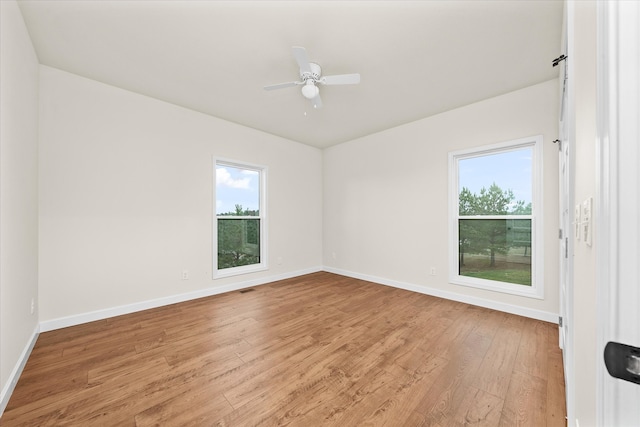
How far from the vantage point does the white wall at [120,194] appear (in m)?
2.64

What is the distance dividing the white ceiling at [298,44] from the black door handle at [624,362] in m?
2.24

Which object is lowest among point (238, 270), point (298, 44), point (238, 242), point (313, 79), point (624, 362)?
point (238, 270)

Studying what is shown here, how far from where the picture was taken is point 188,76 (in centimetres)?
274

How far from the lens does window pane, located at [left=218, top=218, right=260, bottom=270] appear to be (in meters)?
4.03

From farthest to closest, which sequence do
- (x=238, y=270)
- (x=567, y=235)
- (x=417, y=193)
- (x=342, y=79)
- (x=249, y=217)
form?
(x=249, y=217)
(x=238, y=270)
(x=417, y=193)
(x=342, y=79)
(x=567, y=235)

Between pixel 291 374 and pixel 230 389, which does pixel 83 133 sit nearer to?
pixel 230 389

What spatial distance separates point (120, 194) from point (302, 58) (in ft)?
8.78

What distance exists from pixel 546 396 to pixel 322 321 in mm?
1883

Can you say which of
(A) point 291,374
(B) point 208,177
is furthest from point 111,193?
(A) point 291,374

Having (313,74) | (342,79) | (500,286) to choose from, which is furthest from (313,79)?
(500,286)

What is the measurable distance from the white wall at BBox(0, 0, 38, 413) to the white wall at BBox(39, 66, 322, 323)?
0.65ft

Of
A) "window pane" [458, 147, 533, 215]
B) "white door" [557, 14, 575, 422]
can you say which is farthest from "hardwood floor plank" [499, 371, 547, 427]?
"window pane" [458, 147, 533, 215]

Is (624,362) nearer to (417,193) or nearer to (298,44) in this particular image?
(298,44)

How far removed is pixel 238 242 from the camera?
4281 millimetres
